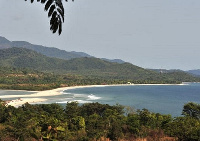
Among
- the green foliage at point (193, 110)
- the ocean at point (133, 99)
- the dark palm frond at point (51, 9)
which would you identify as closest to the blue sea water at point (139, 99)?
the ocean at point (133, 99)

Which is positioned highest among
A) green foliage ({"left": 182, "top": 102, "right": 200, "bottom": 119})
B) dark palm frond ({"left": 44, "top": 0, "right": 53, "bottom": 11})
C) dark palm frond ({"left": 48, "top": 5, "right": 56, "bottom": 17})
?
dark palm frond ({"left": 44, "top": 0, "right": 53, "bottom": 11})

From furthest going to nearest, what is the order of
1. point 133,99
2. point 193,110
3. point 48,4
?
point 133,99 < point 193,110 < point 48,4

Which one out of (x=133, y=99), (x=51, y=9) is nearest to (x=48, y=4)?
(x=51, y=9)

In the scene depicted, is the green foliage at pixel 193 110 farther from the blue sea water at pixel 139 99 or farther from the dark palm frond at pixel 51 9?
the dark palm frond at pixel 51 9

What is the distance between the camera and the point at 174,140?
20000 millimetres

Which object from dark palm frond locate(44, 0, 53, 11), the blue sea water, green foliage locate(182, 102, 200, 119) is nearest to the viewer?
dark palm frond locate(44, 0, 53, 11)

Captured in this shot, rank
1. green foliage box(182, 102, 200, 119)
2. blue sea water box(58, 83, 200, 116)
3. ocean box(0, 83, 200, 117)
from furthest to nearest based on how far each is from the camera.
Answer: blue sea water box(58, 83, 200, 116), ocean box(0, 83, 200, 117), green foliage box(182, 102, 200, 119)

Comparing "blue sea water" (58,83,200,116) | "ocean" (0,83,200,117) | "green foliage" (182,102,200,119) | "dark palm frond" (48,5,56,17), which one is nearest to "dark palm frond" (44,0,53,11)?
"dark palm frond" (48,5,56,17)

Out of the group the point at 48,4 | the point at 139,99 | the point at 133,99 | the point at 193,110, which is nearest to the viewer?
the point at 48,4

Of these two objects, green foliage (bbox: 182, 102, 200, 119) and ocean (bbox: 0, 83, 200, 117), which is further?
ocean (bbox: 0, 83, 200, 117)

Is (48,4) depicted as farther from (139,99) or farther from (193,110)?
(139,99)

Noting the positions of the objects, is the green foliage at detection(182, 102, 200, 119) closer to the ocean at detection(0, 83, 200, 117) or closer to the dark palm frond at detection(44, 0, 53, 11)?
the ocean at detection(0, 83, 200, 117)

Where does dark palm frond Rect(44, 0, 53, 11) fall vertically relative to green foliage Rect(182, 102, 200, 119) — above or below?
above

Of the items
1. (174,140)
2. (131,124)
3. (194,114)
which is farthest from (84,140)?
(194,114)
